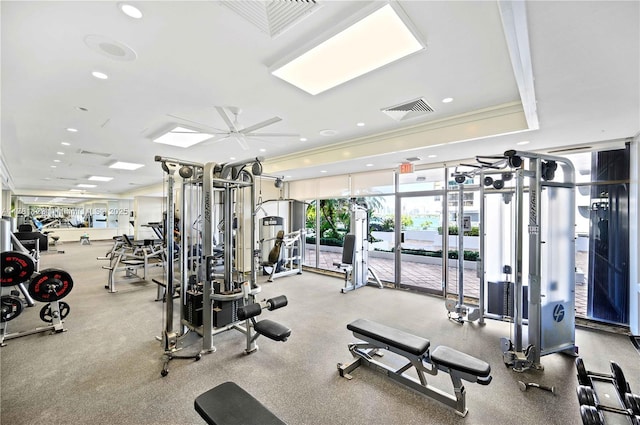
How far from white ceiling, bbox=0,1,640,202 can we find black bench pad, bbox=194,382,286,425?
2292 mm

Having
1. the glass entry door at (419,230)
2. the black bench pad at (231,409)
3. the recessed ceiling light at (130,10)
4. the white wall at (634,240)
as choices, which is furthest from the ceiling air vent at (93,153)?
the white wall at (634,240)

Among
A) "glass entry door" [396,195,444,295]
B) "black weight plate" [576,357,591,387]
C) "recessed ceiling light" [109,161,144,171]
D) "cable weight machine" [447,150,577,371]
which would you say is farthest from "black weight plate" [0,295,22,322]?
"glass entry door" [396,195,444,295]

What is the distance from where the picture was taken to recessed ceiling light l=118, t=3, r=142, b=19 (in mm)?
1636

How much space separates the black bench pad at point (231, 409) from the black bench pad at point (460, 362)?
1.36 m

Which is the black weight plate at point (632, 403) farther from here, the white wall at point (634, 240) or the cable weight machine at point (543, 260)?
the white wall at point (634, 240)

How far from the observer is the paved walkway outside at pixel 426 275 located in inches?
173

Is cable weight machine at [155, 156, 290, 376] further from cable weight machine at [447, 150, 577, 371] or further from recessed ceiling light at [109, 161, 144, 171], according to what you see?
recessed ceiling light at [109, 161, 144, 171]

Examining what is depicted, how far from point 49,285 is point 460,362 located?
442 cm

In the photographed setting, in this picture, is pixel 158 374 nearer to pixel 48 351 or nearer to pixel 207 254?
pixel 207 254

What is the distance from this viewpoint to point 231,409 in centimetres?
142

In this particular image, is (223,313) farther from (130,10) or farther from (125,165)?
(125,165)

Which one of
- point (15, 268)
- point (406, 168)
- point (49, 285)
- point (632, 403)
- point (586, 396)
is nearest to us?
point (632, 403)

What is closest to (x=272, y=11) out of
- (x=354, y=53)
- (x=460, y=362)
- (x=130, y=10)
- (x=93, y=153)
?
(x=354, y=53)

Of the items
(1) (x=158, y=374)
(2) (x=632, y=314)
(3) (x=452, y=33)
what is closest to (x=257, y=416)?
(1) (x=158, y=374)
